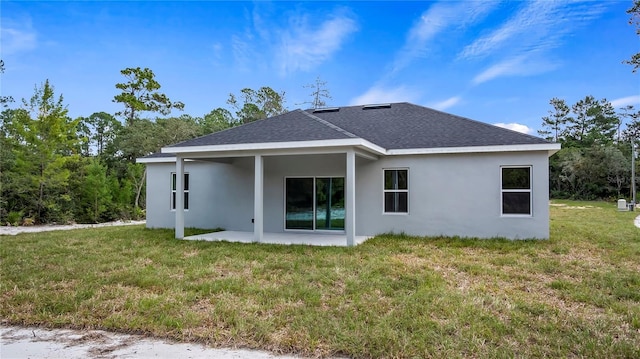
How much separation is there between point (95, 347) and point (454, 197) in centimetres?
929

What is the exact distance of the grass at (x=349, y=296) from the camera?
3.68 metres

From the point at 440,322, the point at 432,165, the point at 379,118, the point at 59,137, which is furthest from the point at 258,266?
the point at 59,137

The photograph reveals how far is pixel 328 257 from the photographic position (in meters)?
7.61

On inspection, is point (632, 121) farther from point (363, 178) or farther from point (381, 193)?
point (363, 178)

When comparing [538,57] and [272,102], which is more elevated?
[272,102]

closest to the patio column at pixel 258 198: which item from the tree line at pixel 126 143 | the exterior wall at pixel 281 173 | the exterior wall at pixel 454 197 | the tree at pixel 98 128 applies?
the exterior wall at pixel 281 173

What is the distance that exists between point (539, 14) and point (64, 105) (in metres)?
18.9

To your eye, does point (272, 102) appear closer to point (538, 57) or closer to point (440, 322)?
point (538, 57)

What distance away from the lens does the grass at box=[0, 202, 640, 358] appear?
368 cm

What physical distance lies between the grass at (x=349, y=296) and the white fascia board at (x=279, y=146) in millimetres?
2497

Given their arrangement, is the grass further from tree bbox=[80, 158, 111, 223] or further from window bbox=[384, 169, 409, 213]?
tree bbox=[80, 158, 111, 223]

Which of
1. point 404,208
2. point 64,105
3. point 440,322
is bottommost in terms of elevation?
point 440,322

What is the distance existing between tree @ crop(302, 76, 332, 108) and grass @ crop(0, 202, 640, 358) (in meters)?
20.2

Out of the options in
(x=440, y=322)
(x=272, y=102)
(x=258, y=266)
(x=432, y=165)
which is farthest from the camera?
(x=272, y=102)
